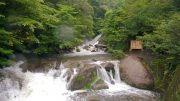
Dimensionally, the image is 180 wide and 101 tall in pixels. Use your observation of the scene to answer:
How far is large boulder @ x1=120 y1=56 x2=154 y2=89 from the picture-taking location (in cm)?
902

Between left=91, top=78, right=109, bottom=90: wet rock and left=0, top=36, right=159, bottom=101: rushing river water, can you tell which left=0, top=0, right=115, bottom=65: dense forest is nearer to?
left=0, top=36, right=159, bottom=101: rushing river water

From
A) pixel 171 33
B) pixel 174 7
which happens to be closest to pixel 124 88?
pixel 171 33

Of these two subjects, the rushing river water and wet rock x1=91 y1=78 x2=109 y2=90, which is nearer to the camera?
the rushing river water

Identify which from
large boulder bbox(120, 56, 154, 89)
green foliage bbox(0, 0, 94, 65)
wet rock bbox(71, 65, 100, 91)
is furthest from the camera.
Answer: large boulder bbox(120, 56, 154, 89)

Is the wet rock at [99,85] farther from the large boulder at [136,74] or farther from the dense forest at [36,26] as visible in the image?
the dense forest at [36,26]

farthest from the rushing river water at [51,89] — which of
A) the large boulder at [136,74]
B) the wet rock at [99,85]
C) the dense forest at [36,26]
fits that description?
the dense forest at [36,26]

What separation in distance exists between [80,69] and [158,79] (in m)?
5.77

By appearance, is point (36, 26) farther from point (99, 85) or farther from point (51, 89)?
point (99, 85)

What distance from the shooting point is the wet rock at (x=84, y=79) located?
8.85 metres

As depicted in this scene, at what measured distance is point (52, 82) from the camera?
9047 mm

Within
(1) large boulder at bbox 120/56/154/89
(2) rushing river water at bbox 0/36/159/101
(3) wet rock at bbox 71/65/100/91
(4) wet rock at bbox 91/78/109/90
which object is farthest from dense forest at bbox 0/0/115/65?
(1) large boulder at bbox 120/56/154/89

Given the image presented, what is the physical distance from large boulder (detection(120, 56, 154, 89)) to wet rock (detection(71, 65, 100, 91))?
97.8 inches

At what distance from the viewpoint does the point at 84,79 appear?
915 centimetres

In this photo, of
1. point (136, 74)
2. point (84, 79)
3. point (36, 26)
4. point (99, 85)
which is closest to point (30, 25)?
point (36, 26)
